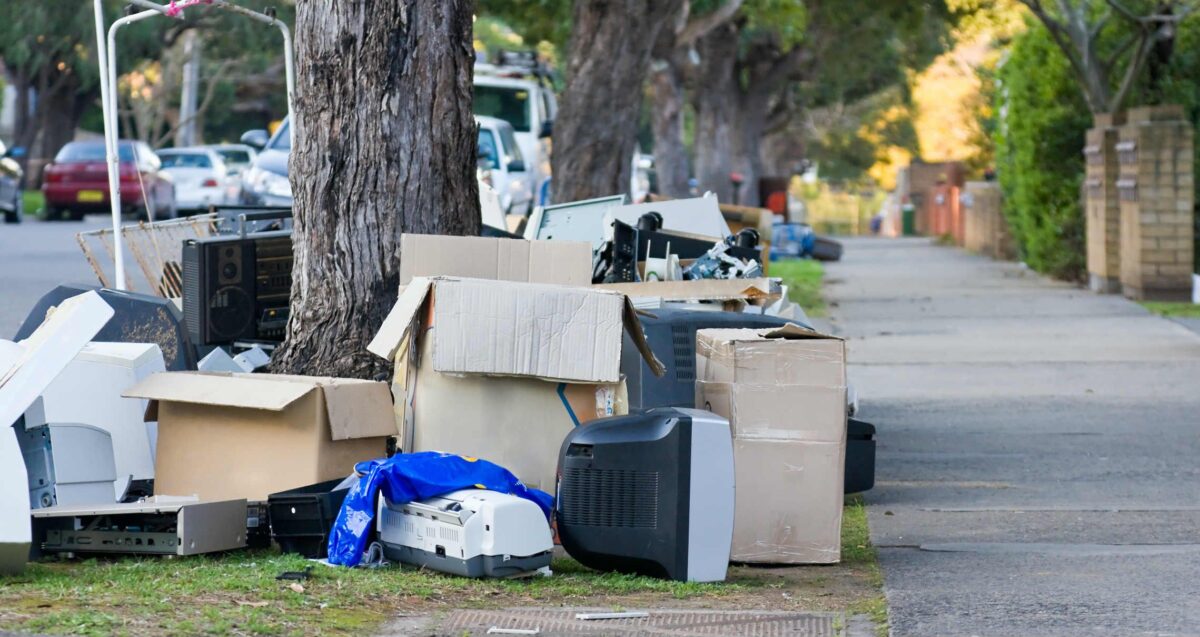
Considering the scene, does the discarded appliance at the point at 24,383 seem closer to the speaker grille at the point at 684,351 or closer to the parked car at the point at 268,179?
the speaker grille at the point at 684,351

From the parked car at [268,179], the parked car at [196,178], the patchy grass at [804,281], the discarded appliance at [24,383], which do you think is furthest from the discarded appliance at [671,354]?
the parked car at [196,178]

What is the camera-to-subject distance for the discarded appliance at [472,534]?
18.1 feet

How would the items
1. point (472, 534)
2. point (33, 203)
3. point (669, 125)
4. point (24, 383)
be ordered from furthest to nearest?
point (33, 203) < point (669, 125) < point (24, 383) < point (472, 534)

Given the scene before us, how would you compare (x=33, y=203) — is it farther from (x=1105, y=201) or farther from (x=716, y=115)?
(x=1105, y=201)

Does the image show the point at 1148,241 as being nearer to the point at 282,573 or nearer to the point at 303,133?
the point at 303,133

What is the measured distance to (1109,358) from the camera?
13.5 m

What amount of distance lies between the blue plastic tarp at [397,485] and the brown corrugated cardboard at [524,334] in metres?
0.48

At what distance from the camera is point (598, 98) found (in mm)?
16219

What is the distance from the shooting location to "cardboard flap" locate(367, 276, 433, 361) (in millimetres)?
6211

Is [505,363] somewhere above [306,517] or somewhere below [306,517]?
above

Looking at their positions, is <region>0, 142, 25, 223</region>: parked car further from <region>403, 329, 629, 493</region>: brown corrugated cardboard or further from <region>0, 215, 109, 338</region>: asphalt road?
<region>403, 329, 629, 493</region>: brown corrugated cardboard

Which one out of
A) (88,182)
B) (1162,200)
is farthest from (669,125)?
(1162,200)

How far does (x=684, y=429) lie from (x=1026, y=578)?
1.33 metres

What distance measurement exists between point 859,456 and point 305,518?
261cm
